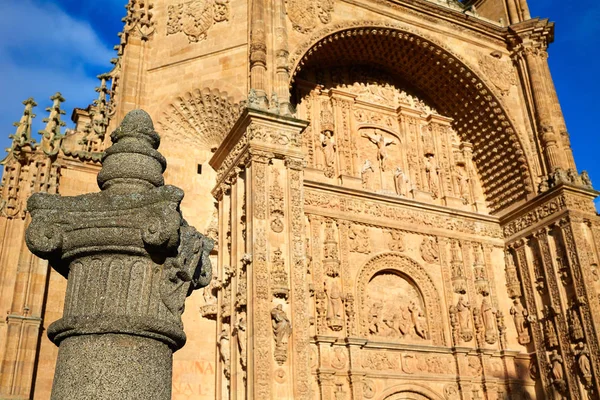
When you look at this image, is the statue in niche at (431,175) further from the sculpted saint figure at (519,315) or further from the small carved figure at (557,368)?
the small carved figure at (557,368)

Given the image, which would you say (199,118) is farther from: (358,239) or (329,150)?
(358,239)

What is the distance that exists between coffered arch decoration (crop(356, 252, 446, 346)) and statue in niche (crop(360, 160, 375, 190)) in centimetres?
172

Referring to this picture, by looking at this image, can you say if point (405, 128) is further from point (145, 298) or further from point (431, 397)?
point (145, 298)

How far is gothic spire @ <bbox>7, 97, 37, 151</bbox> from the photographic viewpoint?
10125mm

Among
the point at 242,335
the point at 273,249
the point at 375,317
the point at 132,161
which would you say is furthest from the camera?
the point at 375,317

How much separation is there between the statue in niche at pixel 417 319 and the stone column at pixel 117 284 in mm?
10012

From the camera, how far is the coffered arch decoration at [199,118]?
11.6m

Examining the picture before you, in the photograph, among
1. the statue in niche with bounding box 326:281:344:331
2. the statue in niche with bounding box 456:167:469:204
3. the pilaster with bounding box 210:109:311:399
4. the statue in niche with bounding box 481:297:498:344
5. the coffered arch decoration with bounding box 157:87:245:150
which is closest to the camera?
the pilaster with bounding box 210:109:311:399

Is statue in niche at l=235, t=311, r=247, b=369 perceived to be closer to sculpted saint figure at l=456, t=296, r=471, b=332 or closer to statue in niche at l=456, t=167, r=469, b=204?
sculpted saint figure at l=456, t=296, r=471, b=332

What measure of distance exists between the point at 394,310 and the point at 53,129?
750cm

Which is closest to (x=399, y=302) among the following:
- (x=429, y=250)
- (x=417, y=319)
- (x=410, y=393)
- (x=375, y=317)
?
(x=417, y=319)

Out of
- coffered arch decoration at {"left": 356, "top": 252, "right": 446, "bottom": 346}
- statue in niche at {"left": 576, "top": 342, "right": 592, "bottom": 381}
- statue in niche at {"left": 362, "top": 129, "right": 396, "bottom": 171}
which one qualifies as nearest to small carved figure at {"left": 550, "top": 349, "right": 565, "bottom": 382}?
statue in niche at {"left": 576, "top": 342, "right": 592, "bottom": 381}

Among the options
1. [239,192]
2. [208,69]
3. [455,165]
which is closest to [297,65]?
[208,69]

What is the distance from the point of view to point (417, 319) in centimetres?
1265
